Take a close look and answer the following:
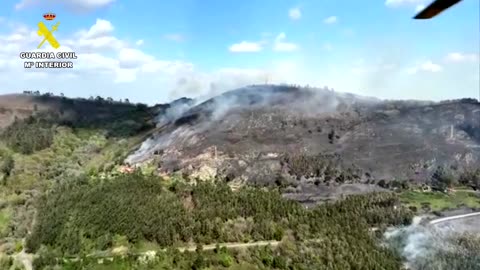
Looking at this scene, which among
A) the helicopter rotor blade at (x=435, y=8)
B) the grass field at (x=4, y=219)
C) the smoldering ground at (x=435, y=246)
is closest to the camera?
the helicopter rotor blade at (x=435, y=8)

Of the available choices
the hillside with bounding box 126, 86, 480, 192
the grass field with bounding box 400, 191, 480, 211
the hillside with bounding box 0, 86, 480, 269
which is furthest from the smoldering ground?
the hillside with bounding box 126, 86, 480, 192

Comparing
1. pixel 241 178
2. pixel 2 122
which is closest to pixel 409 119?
pixel 241 178

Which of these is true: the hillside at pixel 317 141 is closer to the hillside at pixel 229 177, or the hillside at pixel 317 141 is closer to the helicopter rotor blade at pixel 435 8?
the hillside at pixel 229 177

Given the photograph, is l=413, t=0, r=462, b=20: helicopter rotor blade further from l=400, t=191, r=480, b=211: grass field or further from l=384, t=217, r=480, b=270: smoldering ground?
l=400, t=191, r=480, b=211: grass field

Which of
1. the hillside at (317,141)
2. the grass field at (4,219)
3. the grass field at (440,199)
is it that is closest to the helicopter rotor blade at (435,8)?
the grass field at (4,219)

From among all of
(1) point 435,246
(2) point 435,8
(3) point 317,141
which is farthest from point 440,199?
(2) point 435,8

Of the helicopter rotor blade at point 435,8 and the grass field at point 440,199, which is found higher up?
the helicopter rotor blade at point 435,8
